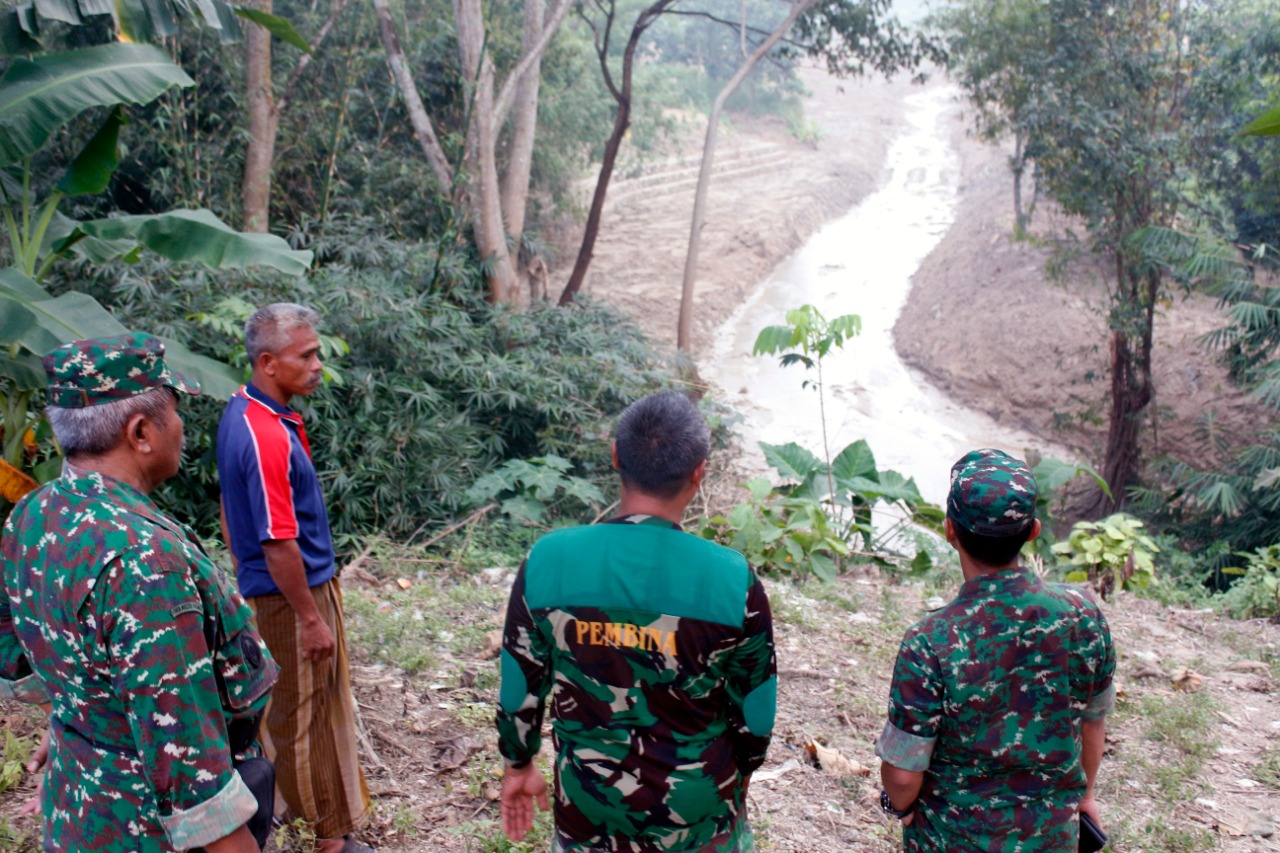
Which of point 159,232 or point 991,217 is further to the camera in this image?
point 991,217

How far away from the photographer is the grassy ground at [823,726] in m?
3.23

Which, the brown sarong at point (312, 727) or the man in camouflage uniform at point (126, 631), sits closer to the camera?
the man in camouflage uniform at point (126, 631)

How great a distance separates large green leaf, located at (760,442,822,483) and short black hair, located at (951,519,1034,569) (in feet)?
18.8

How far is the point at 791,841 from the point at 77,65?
436cm

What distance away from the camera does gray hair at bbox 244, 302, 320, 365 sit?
281 cm

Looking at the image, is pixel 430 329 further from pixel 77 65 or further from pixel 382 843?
pixel 382 843

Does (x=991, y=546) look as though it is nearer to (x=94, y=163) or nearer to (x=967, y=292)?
(x=94, y=163)

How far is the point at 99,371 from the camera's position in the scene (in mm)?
→ 1717

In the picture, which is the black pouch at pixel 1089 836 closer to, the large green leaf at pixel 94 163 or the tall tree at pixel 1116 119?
the large green leaf at pixel 94 163

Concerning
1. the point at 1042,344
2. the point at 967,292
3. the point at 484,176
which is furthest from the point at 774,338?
the point at 967,292

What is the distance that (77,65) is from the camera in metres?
4.24

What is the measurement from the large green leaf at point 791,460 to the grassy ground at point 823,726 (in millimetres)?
2056

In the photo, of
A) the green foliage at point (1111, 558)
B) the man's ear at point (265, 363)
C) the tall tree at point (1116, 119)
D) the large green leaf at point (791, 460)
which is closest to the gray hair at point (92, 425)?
the man's ear at point (265, 363)

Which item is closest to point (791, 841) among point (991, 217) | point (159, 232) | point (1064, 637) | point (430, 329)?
point (1064, 637)
